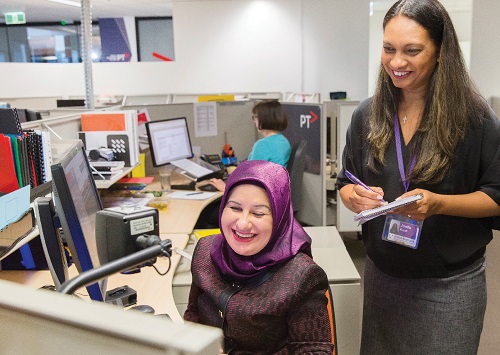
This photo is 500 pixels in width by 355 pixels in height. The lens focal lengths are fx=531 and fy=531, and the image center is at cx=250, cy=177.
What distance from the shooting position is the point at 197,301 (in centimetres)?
151

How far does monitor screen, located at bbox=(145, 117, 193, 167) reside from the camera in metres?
3.63

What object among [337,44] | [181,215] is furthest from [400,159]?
[337,44]

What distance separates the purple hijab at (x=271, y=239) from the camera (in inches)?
55.4

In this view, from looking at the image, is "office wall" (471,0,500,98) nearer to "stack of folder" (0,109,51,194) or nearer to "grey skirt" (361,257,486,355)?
"grey skirt" (361,257,486,355)

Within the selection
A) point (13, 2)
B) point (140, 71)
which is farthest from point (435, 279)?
point (13, 2)

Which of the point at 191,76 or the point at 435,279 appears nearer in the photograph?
the point at 435,279

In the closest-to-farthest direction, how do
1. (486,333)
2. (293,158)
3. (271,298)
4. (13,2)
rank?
(271,298) → (486,333) → (293,158) → (13,2)

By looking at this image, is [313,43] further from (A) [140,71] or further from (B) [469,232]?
(B) [469,232]

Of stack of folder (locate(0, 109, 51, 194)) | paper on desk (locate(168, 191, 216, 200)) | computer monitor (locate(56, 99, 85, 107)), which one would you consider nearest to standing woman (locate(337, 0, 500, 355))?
stack of folder (locate(0, 109, 51, 194))

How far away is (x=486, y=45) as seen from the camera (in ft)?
15.9

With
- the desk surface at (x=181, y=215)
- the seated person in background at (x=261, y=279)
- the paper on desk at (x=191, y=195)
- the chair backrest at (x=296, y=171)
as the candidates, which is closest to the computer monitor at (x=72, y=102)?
the paper on desk at (x=191, y=195)

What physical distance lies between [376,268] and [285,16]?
22.7ft

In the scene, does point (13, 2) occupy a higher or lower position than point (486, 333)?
higher

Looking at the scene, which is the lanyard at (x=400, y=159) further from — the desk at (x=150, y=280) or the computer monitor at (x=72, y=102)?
the computer monitor at (x=72, y=102)
